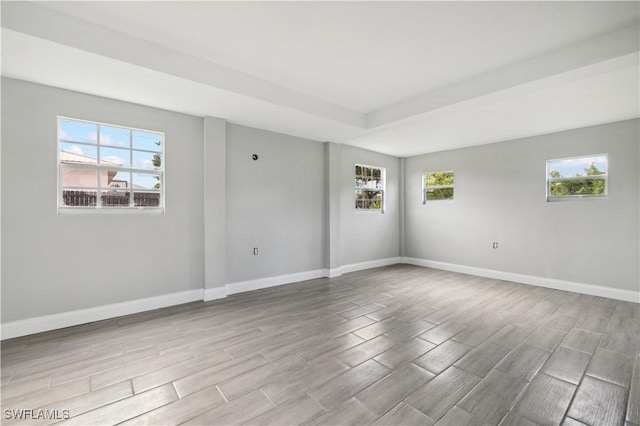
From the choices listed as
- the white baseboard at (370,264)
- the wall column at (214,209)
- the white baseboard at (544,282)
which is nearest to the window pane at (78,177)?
the wall column at (214,209)

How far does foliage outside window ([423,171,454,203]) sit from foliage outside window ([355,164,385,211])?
102 centimetres

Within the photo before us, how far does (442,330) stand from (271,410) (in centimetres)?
207

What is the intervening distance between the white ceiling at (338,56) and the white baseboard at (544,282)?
2543 mm

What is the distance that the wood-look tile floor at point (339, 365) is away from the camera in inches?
73.7

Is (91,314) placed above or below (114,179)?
below

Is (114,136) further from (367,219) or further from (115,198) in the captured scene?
(367,219)

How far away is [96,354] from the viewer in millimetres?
2604

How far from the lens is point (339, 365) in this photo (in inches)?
95.2

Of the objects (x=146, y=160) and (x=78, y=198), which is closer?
(x=78, y=198)

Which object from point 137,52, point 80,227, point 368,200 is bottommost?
point 80,227

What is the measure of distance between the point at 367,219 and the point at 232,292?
3.32m

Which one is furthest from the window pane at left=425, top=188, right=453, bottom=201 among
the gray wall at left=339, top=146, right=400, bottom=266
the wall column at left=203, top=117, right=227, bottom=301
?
the wall column at left=203, top=117, right=227, bottom=301

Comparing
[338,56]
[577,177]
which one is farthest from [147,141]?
[577,177]

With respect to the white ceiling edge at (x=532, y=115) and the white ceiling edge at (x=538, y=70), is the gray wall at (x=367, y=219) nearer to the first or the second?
the white ceiling edge at (x=532, y=115)
